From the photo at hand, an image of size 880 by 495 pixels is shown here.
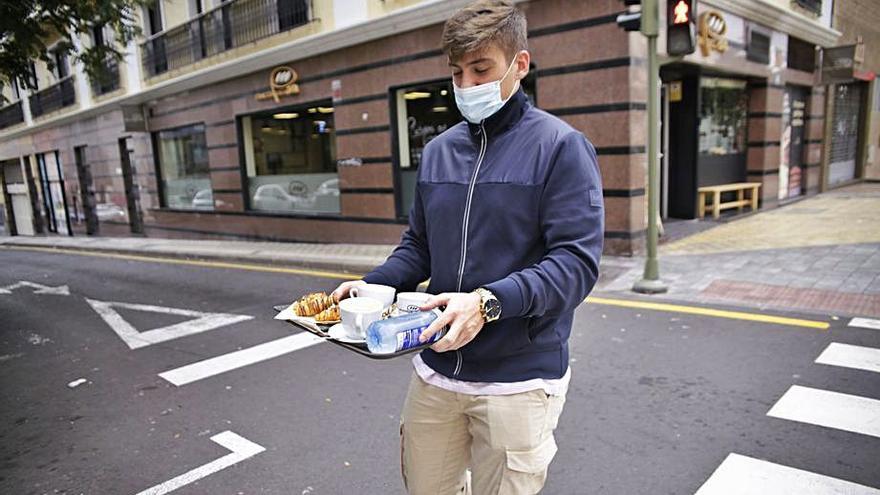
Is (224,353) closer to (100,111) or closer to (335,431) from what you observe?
(335,431)

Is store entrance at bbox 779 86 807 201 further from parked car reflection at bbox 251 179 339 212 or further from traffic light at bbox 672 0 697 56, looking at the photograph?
parked car reflection at bbox 251 179 339 212

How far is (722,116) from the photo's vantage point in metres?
12.3

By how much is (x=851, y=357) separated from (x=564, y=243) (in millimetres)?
4021

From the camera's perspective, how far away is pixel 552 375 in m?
1.83

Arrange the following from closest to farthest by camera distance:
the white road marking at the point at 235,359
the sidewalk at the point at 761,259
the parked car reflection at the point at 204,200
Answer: the white road marking at the point at 235,359 < the sidewalk at the point at 761,259 < the parked car reflection at the point at 204,200

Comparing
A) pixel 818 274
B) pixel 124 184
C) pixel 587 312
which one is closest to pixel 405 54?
pixel 587 312

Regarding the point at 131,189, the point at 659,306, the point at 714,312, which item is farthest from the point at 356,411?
the point at 131,189

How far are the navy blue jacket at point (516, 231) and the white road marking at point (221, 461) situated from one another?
6.64 ft

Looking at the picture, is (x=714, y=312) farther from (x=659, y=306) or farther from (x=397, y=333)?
(x=397, y=333)

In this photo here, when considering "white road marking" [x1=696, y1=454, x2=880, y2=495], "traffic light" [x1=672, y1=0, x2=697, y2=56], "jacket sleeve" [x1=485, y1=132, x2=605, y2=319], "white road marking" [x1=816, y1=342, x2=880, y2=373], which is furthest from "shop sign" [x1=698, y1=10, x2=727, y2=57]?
"jacket sleeve" [x1=485, y1=132, x2=605, y2=319]

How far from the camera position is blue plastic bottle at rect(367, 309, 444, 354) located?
4.73 ft

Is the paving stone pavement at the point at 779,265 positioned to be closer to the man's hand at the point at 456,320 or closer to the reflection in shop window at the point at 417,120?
the reflection in shop window at the point at 417,120

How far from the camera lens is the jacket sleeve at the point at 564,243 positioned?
1.53 meters

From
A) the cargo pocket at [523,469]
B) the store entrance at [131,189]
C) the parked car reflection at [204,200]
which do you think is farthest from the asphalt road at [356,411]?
the store entrance at [131,189]
